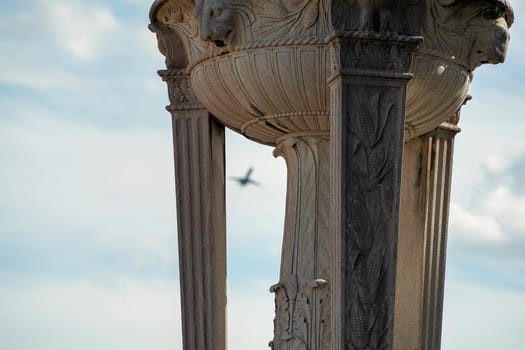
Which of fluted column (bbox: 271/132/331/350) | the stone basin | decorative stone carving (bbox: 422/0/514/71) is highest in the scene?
decorative stone carving (bbox: 422/0/514/71)

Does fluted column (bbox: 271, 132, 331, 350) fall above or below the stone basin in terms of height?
below

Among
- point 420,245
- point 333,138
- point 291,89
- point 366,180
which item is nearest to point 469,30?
point 291,89

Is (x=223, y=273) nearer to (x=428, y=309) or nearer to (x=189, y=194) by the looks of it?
(x=189, y=194)

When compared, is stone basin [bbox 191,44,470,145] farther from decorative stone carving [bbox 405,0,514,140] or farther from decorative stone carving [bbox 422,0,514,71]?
decorative stone carving [bbox 422,0,514,71]

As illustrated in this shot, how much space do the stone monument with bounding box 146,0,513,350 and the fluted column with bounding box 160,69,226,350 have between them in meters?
0.02

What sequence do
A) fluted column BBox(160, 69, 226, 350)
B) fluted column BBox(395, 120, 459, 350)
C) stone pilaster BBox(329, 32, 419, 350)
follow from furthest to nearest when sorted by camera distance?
fluted column BBox(160, 69, 226, 350), fluted column BBox(395, 120, 459, 350), stone pilaster BBox(329, 32, 419, 350)

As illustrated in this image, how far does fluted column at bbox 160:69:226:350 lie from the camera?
24.6 m

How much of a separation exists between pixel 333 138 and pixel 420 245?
3.51 meters

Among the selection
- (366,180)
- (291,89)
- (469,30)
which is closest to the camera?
(366,180)

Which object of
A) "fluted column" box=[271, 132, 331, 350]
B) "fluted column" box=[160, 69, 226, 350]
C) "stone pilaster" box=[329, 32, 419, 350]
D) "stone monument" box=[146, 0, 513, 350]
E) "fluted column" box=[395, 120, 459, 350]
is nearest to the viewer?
"stone pilaster" box=[329, 32, 419, 350]

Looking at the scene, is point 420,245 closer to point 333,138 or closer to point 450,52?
point 450,52

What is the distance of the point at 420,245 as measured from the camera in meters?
24.5

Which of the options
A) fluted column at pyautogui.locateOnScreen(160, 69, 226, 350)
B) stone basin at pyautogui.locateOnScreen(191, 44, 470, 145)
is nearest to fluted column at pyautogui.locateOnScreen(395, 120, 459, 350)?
stone basin at pyautogui.locateOnScreen(191, 44, 470, 145)

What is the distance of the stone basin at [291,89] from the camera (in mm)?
22250
